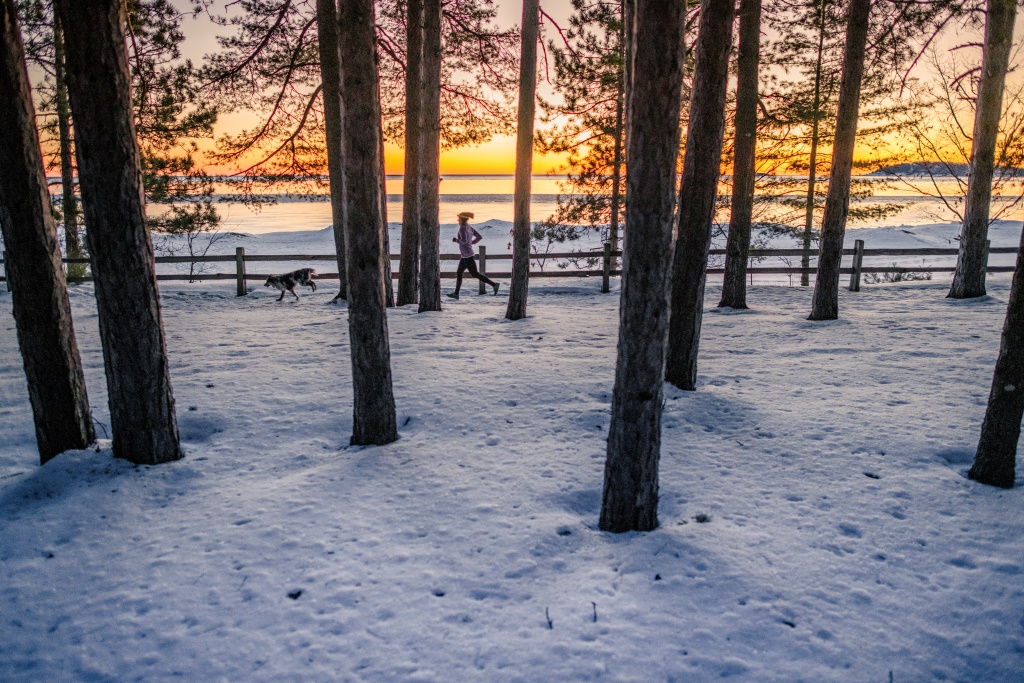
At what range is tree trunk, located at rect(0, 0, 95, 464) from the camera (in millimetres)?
4078

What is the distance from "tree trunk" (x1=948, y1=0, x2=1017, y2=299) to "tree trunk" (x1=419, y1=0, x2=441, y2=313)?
33.0ft

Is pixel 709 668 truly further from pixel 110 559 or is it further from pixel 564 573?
pixel 110 559

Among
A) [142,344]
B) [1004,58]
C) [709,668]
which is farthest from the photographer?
Result: [1004,58]

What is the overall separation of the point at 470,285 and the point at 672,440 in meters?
12.0

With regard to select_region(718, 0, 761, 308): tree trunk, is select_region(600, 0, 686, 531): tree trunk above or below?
below

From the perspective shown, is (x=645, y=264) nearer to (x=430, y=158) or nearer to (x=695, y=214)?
(x=695, y=214)

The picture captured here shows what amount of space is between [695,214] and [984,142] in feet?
30.0

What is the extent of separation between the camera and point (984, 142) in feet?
37.0

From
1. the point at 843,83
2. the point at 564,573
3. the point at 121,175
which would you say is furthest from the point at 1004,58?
the point at 121,175

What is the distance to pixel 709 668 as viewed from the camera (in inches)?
98.7

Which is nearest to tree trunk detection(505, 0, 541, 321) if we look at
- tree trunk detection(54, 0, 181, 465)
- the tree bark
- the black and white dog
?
the black and white dog

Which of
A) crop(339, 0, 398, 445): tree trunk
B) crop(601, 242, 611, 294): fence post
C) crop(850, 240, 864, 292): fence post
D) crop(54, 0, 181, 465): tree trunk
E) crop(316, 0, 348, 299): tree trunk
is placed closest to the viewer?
crop(54, 0, 181, 465): tree trunk

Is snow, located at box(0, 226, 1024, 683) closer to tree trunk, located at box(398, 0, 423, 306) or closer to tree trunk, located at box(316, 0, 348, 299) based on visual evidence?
tree trunk, located at box(316, 0, 348, 299)

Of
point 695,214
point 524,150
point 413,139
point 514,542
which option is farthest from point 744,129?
point 514,542
